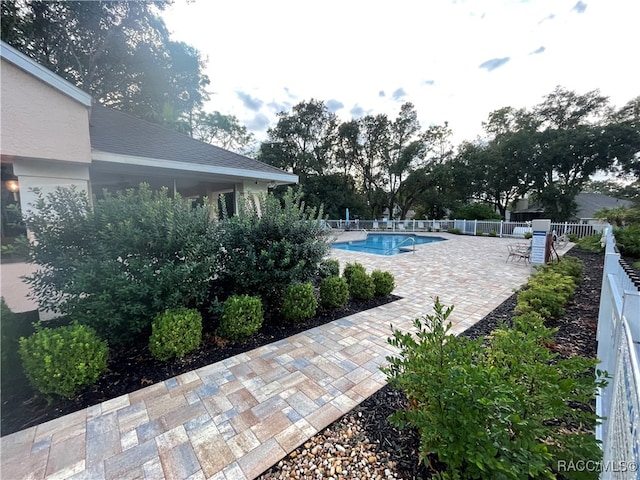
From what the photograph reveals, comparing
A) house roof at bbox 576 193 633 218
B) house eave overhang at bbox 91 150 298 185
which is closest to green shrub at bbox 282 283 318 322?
house eave overhang at bbox 91 150 298 185

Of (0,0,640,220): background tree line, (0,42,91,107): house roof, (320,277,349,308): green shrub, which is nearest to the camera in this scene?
(0,42,91,107): house roof

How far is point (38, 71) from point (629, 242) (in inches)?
638

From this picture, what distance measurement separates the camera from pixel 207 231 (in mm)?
3691

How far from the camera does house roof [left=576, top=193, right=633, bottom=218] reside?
24703 mm

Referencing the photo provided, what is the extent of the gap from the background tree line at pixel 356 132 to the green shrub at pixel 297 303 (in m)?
15.7

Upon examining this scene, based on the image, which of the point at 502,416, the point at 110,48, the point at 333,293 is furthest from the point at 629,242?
the point at 110,48

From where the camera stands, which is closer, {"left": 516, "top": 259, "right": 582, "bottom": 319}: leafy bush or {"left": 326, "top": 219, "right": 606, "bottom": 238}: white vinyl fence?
{"left": 516, "top": 259, "right": 582, "bottom": 319}: leafy bush

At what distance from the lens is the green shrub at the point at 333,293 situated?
179 inches

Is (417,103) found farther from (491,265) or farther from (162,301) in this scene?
(162,301)

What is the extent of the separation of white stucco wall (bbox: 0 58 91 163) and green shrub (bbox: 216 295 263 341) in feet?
12.7

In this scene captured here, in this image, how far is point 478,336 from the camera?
3.67m

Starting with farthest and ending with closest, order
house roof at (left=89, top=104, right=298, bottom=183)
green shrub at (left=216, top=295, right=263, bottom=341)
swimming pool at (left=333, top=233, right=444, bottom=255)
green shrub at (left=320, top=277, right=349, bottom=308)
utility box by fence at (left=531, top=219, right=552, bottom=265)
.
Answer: swimming pool at (left=333, top=233, right=444, bottom=255), utility box by fence at (left=531, top=219, right=552, bottom=265), house roof at (left=89, top=104, right=298, bottom=183), green shrub at (left=320, top=277, right=349, bottom=308), green shrub at (left=216, top=295, right=263, bottom=341)

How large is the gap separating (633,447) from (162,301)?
12.7 feet

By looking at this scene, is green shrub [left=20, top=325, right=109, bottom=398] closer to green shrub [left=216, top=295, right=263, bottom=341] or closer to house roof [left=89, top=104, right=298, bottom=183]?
green shrub [left=216, top=295, right=263, bottom=341]
